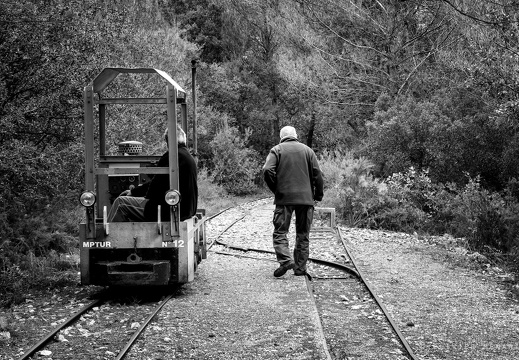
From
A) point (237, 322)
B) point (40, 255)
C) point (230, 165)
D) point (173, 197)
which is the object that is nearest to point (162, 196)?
point (173, 197)

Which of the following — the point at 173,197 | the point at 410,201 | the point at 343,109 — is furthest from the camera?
the point at 343,109

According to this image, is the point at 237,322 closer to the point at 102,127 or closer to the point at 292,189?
the point at 292,189

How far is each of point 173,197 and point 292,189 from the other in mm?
2217

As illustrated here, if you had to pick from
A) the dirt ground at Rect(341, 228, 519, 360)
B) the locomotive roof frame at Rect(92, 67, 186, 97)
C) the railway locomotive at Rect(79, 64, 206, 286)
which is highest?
the locomotive roof frame at Rect(92, 67, 186, 97)

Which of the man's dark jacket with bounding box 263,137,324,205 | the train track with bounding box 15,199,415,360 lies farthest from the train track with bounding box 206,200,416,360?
the man's dark jacket with bounding box 263,137,324,205

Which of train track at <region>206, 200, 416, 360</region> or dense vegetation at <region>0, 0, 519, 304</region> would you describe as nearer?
train track at <region>206, 200, 416, 360</region>

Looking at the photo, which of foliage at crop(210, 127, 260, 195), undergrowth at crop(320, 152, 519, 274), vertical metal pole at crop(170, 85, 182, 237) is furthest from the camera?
foliage at crop(210, 127, 260, 195)

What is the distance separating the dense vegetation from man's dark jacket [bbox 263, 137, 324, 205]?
3150mm

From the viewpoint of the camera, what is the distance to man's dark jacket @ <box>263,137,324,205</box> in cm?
941

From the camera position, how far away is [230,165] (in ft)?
122

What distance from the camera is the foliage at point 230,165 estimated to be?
3675cm

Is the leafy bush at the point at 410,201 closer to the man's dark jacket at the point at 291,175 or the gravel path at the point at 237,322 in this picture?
the man's dark jacket at the point at 291,175

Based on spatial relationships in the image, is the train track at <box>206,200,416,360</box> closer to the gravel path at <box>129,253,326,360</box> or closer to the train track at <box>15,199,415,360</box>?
the train track at <box>15,199,415,360</box>

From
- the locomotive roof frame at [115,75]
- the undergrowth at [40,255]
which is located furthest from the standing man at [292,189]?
the undergrowth at [40,255]
